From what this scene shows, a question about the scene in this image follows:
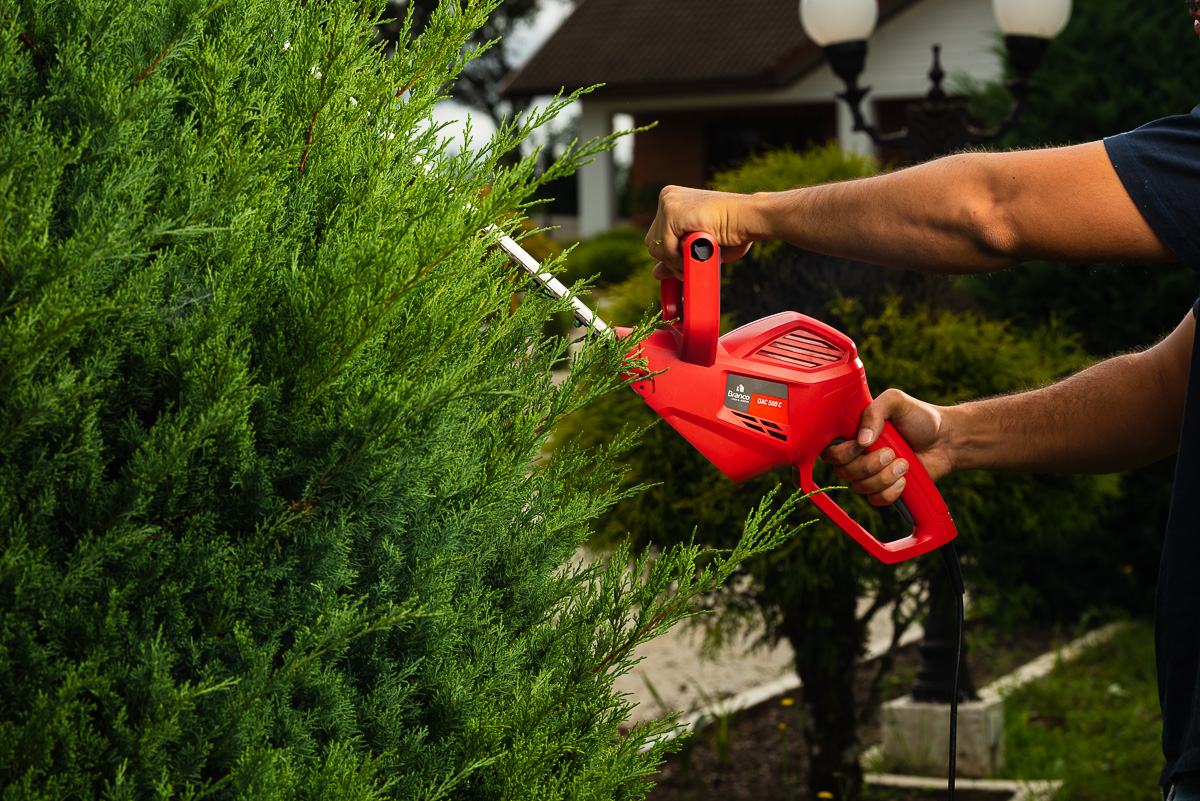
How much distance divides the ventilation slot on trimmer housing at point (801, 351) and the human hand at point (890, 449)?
159 mm

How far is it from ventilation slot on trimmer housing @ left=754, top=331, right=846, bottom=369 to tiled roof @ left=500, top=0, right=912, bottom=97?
658 inches

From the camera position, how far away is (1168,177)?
1.56 m

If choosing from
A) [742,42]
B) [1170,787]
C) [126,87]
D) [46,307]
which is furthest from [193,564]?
[742,42]

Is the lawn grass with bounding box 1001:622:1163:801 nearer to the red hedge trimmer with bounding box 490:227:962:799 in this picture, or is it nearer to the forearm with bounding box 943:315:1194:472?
the forearm with bounding box 943:315:1194:472

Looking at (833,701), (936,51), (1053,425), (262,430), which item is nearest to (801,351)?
(1053,425)

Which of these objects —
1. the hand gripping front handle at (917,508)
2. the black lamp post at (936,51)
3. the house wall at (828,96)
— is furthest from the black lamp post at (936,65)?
the house wall at (828,96)

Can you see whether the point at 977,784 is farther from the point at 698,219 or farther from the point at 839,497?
the point at 698,219

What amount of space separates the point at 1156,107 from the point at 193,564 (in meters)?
6.11

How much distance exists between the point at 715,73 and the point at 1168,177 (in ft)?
58.0

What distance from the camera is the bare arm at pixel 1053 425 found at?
224 centimetres

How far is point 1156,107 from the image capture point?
5.89 m

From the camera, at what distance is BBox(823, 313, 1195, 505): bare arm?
7.34 feet

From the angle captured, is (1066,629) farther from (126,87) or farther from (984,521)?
(126,87)

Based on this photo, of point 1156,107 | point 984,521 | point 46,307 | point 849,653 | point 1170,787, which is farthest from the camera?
point 1156,107
